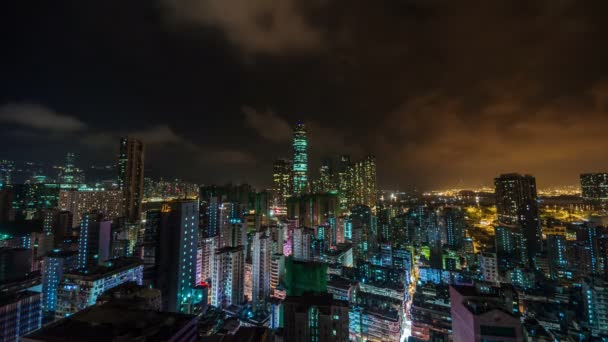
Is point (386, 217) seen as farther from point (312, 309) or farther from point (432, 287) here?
point (312, 309)

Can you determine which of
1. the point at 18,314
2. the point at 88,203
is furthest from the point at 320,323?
the point at 88,203

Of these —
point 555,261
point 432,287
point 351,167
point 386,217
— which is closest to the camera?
point 432,287

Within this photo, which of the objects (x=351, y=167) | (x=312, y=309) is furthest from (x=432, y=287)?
(x=351, y=167)

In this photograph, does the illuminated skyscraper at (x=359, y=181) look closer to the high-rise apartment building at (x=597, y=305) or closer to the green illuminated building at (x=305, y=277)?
the green illuminated building at (x=305, y=277)

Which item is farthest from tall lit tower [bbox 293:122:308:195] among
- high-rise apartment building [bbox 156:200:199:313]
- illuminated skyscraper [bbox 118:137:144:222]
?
high-rise apartment building [bbox 156:200:199:313]

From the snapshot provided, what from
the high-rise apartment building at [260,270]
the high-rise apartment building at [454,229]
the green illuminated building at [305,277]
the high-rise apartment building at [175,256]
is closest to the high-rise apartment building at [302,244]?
the green illuminated building at [305,277]

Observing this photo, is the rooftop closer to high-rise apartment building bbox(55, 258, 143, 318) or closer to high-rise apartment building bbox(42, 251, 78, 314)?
high-rise apartment building bbox(55, 258, 143, 318)
